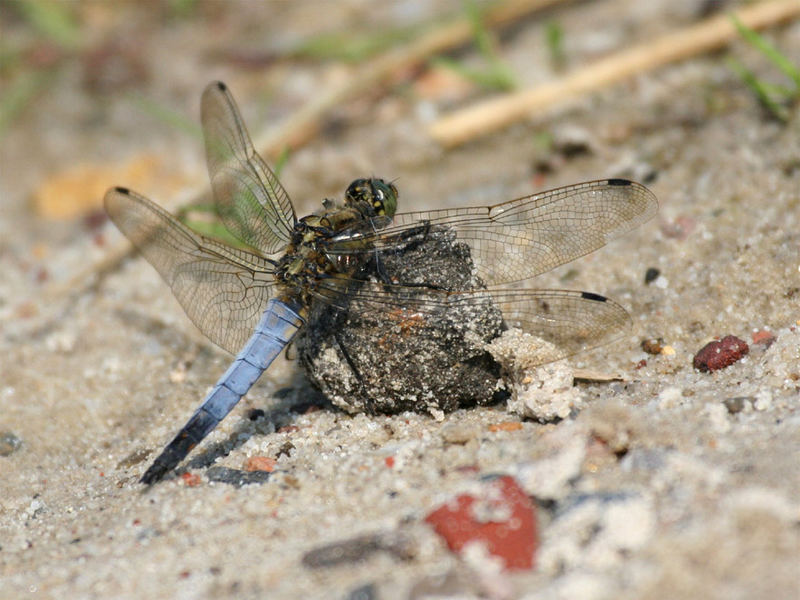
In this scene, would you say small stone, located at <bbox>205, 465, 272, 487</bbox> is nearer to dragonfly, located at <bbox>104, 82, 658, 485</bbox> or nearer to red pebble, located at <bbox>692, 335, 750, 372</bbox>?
dragonfly, located at <bbox>104, 82, 658, 485</bbox>

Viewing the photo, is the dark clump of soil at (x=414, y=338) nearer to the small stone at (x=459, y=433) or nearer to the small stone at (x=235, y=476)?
the small stone at (x=459, y=433)

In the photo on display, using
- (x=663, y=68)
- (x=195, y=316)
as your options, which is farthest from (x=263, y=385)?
(x=663, y=68)

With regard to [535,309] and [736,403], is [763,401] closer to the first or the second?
[736,403]

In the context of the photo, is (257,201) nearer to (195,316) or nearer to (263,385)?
(195,316)

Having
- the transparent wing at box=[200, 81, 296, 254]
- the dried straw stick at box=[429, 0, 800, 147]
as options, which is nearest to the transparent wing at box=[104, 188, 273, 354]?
the transparent wing at box=[200, 81, 296, 254]

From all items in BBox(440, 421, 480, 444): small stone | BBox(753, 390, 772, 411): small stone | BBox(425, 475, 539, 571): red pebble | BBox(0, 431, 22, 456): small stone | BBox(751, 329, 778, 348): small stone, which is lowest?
BBox(0, 431, 22, 456): small stone

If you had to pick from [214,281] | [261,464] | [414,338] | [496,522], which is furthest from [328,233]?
[496,522]
